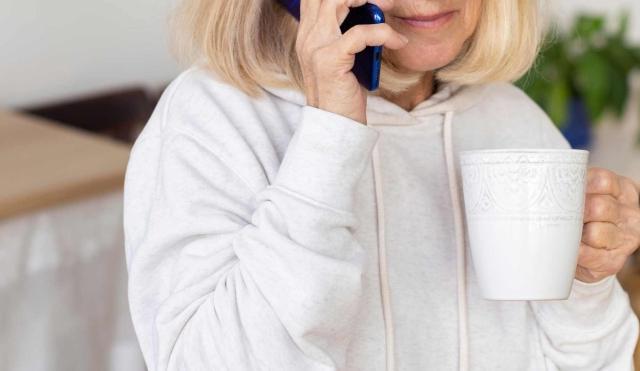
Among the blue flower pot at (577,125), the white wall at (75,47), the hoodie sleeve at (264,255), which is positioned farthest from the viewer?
the blue flower pot at (577,125)

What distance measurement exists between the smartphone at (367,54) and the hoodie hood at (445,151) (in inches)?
4.5

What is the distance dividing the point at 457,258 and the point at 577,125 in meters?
2.41

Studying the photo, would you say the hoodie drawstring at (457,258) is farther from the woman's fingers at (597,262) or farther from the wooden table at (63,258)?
the wooden table at (63,258)

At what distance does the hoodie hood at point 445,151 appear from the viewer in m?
0.96

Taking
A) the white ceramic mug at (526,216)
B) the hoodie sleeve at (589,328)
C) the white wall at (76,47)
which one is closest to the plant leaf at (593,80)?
the white wall at (76,47)

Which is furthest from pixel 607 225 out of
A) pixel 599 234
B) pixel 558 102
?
pixel 558 102

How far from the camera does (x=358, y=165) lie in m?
0.81

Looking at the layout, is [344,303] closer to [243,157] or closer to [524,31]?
[243,157]

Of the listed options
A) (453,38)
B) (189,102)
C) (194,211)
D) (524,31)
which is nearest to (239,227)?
(194,211)

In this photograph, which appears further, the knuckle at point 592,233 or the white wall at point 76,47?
the white wall at point 76,47

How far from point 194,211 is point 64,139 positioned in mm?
1189

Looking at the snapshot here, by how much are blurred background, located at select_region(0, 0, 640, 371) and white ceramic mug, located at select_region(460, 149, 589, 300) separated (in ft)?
1.48

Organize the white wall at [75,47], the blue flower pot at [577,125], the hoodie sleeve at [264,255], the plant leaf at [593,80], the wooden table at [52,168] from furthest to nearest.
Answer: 1. the blue flower pot at [577,125]
2. the plant leaf at [593,80]
3. the white wall at [75,47]
4. the wooden table at [52,168]
5. the hoodie sleeve at [264,255]

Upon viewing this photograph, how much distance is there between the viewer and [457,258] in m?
1.02
